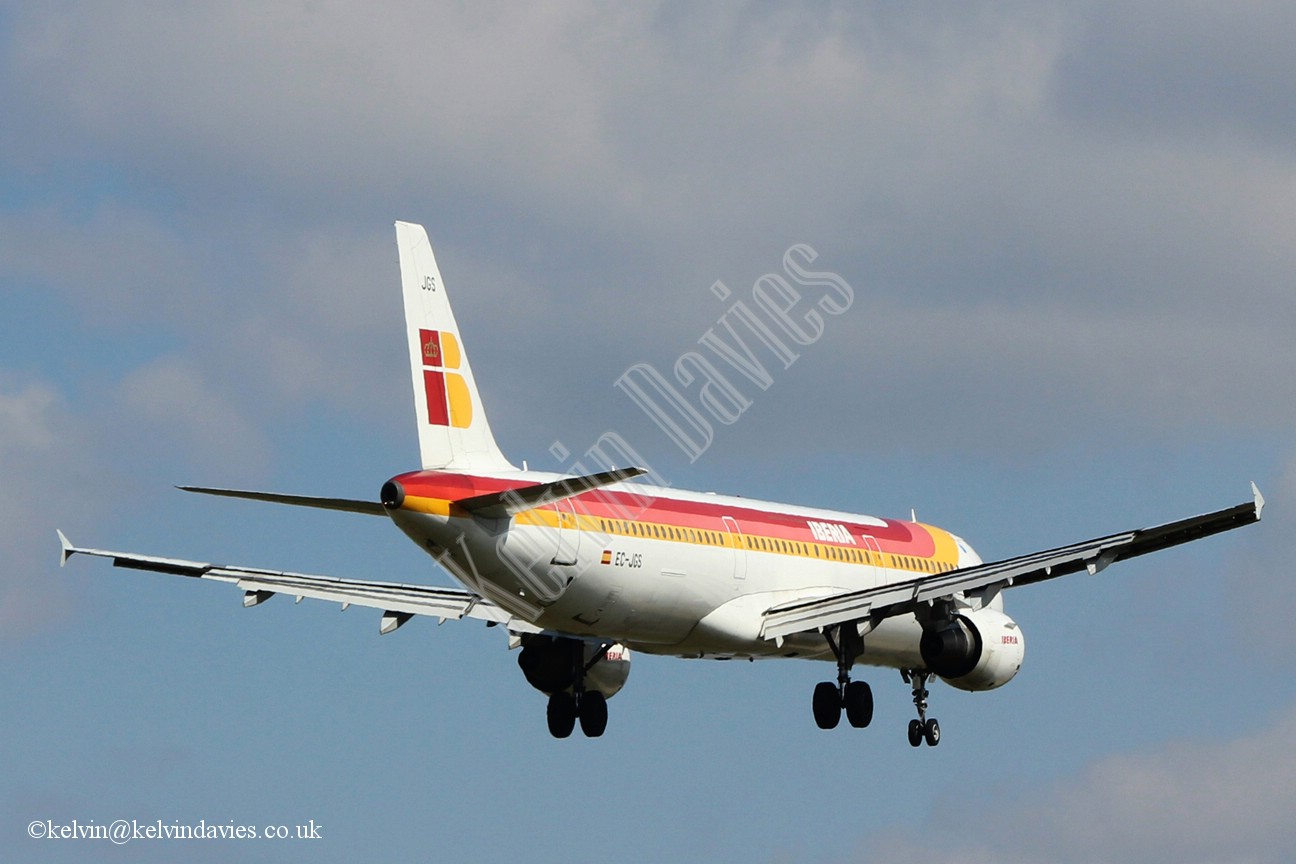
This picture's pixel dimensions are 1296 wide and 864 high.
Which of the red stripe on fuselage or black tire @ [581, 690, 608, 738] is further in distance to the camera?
black tire @ [581, 690, 608, 738]

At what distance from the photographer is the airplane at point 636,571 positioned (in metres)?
41.8

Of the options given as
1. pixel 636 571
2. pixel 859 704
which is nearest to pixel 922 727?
pixel 859 704

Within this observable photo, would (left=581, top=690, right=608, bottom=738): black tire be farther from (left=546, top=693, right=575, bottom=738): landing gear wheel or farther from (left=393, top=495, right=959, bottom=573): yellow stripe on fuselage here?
(left=393, top=495, right=959, bottom=573): yellow stripe on fuselage

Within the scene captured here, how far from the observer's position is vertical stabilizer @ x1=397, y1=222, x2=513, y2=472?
42.8 metres

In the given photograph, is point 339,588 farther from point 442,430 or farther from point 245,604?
point 442,430

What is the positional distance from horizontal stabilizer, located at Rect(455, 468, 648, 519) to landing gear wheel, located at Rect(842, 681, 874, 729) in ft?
39.9

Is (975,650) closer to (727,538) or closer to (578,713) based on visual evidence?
(727,538)

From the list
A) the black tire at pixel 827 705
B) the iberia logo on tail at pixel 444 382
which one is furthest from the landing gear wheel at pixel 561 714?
the iberia logo on tail at pixel 444 382

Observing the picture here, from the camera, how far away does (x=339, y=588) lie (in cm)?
4944

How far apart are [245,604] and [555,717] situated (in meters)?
7.99

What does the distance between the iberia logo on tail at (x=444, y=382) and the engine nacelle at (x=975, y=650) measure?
13410 mm

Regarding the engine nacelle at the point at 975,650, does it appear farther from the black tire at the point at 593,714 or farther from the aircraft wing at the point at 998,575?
the black tire at the point at 593,714

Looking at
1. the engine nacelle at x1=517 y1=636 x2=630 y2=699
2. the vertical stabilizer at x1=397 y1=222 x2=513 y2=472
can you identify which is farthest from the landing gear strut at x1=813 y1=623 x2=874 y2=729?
the vertical stabilizer at x1=397 y1=222 x2=513 y2=472

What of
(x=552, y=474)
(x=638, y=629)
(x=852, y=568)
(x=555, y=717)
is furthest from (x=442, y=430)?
(x=852, y=568)
